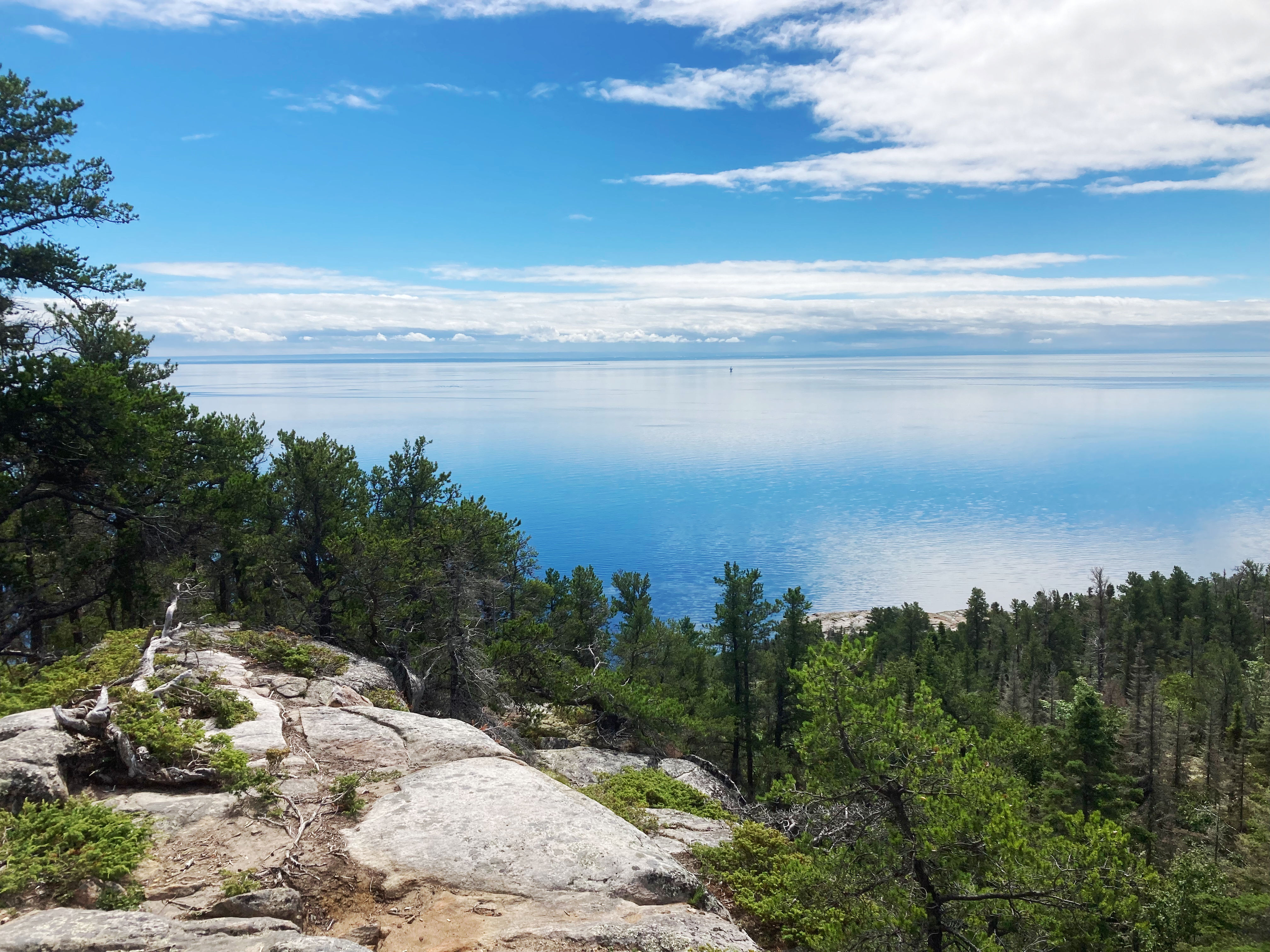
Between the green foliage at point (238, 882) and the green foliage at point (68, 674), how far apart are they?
17.4 feet

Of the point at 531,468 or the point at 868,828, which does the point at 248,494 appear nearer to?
the point at 868,828

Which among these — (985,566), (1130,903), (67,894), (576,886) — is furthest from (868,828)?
(985,566)

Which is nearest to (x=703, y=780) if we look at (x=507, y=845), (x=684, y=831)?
(x=684, y=831)

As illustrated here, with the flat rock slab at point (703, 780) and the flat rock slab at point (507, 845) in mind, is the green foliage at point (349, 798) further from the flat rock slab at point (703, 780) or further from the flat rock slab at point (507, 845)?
the flat rock slab at point (703, 780)

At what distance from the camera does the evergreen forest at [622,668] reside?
10.9 meters

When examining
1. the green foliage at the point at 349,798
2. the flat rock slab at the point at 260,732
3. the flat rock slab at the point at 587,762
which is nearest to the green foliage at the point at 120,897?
the green foliage at the point at 349,798

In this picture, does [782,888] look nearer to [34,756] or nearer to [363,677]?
[34,756]

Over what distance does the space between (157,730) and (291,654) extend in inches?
270

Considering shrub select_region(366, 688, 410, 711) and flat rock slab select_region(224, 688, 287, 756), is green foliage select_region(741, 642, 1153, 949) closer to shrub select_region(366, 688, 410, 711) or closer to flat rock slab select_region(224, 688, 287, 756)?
flat rock slab select_region(224, 688, 287, 756)

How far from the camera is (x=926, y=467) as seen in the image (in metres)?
165

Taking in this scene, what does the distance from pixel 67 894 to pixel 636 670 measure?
27.3 meters

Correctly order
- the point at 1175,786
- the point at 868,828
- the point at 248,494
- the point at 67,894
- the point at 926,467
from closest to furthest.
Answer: the point at 67,894 → the point at 868,828 → the point at 248,494 → the point at 1175,786 → the point at 926,467

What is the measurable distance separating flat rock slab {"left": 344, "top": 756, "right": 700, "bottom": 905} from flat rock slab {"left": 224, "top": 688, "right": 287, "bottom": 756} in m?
2.33

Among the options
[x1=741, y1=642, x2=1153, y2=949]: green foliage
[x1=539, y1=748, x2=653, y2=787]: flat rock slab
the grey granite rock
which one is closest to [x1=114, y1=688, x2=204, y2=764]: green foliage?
the grey granite rock
